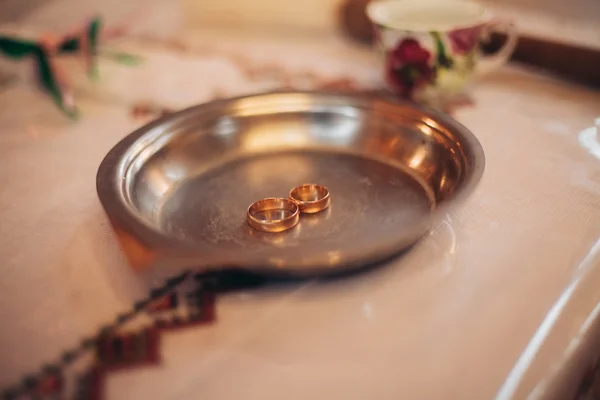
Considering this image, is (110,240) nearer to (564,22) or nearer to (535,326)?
(535,326)

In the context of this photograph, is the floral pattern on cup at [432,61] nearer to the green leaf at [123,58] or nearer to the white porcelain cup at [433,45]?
the white porcelain cup at [433,45]

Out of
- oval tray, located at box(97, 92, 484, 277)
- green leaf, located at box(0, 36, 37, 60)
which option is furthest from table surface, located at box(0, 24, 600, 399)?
green leaf, located at box(0, 36, 37, 60)

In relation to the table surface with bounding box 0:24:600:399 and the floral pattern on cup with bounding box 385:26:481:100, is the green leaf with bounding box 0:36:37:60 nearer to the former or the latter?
the table surface with bounding box 0:24:600:399

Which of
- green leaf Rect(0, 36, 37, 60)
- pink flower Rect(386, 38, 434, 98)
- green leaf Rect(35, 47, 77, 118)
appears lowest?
green leaf Rect(35, 47, 77, 118)

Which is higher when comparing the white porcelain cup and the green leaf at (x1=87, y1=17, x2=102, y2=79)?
the white porcelain cup

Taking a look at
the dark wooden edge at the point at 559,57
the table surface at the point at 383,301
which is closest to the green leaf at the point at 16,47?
the table surface at the point at 383,301

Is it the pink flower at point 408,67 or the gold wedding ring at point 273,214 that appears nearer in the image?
the gold wedding ring at point 273,214

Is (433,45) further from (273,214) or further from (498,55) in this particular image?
(273,214)
